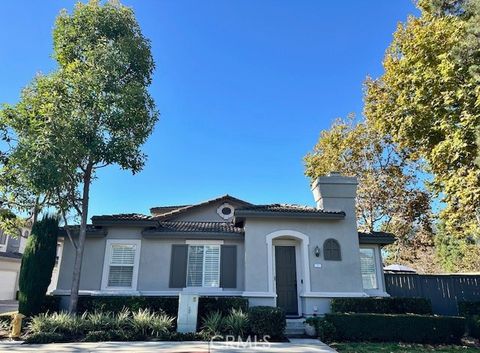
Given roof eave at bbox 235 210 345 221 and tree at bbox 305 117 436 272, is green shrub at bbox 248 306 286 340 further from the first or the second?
tree at bbox 305 117 436 272

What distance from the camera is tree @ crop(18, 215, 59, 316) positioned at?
12.3 meters

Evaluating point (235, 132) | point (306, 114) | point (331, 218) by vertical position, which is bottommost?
point (331, 218)

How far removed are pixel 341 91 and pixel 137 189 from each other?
13.8 m

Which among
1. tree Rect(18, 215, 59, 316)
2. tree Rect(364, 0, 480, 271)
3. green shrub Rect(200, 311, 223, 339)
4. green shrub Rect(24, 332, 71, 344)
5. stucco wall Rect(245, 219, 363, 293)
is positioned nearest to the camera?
green shrub Rect(24, 332, 71, 344)

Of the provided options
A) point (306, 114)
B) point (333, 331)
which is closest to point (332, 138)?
point (306, 114)

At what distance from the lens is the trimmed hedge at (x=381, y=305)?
494 inches

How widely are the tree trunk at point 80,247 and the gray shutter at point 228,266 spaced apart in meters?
5.42

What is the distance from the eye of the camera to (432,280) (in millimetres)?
16578

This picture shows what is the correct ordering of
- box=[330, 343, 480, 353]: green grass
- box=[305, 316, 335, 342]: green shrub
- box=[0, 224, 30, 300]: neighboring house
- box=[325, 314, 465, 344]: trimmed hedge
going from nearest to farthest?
box=[330, 343, 480, 353]: green grass → box=[305, 316, 335, 342]: green shrub → box=[325, 314, 465, 344]: trimmed hedge → box=[0, 224, 30, 300]: neighboring house

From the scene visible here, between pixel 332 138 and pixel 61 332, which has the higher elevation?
pixel 332 138

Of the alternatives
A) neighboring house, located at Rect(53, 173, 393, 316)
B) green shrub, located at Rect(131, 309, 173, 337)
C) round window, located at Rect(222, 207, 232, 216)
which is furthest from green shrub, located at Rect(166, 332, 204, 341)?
round window, located at Rect(222, 207, 232, 216)

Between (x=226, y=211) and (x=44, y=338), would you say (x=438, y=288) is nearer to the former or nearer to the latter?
(x=226, y=211)

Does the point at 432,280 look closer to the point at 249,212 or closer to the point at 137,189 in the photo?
the point at 249,212

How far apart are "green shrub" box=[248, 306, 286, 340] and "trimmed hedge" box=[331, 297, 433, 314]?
256cm
